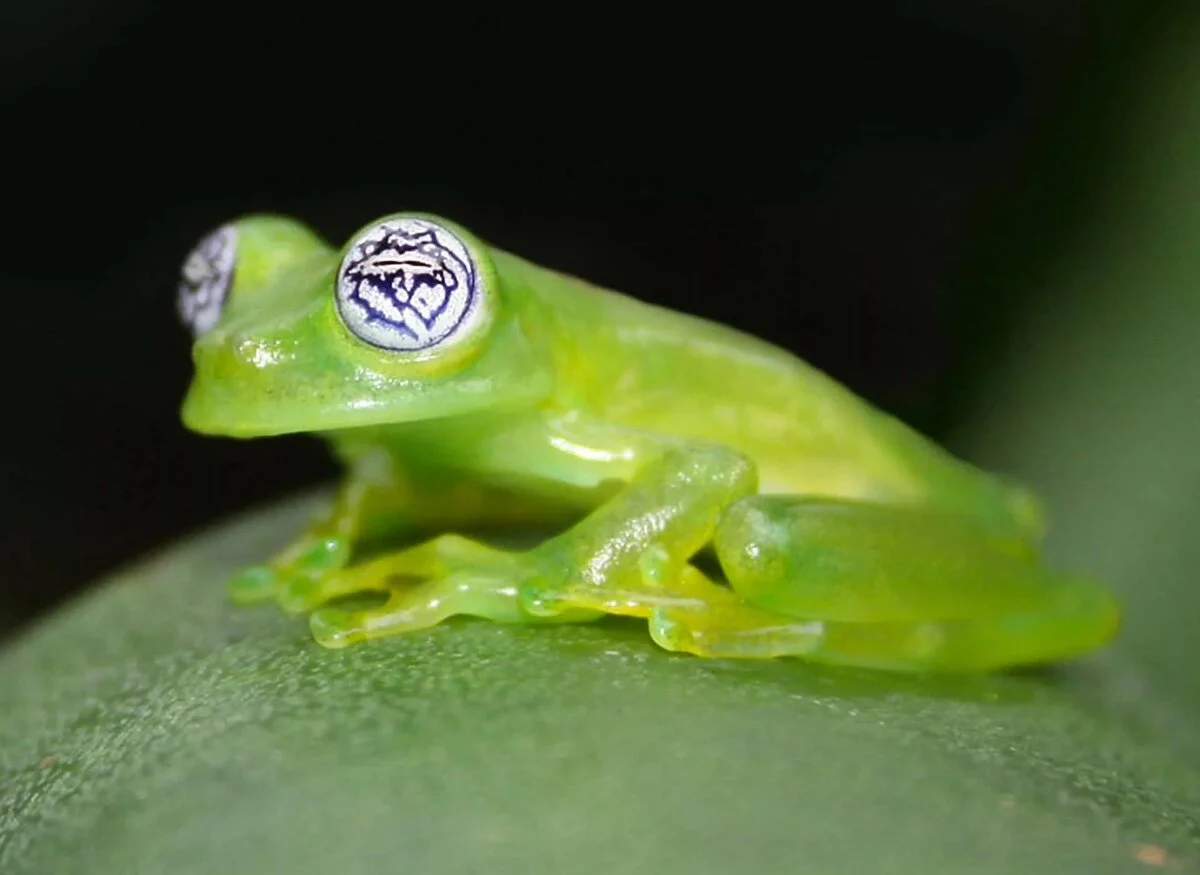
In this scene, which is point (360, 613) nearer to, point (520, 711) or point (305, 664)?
point (305, 664)

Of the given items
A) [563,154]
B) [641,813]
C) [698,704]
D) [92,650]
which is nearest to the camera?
[641,813]

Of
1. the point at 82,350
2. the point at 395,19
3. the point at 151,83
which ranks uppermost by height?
the point at 395,19

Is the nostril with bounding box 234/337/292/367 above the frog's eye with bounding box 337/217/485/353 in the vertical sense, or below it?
below

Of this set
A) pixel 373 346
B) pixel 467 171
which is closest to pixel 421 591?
pixel 373 346

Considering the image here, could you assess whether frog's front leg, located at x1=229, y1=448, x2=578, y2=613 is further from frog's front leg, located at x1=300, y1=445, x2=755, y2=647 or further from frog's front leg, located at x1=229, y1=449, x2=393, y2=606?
frog's front leg, located at x1=300, y1=445, x2=755, y2=647

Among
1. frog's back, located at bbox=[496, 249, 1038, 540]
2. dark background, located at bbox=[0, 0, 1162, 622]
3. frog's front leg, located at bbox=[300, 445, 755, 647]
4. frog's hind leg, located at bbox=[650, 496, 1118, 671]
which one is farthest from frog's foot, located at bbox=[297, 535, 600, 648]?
dark background, located at bbox=[0, 0, 1162, 622]

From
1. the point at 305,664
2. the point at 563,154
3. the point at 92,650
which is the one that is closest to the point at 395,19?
the point at 563,154

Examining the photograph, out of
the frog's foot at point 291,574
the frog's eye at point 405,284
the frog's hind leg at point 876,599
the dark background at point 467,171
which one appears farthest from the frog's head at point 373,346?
the dark background at point 467,171

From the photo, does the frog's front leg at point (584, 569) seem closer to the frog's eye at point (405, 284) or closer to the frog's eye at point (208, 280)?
the frog's eye at point (405, 284)
